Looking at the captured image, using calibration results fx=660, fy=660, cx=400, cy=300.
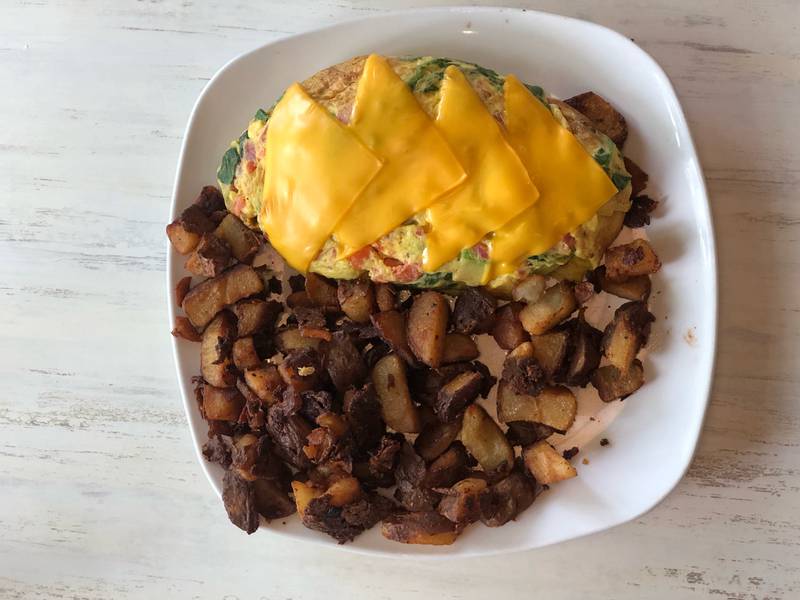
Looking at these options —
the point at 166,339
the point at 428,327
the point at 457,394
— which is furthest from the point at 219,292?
the point at 457,394

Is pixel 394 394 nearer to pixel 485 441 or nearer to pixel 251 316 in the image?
pixel 485 441

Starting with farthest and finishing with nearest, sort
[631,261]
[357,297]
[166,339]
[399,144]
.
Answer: [166,339] < [357,297] < [631,261] < [399,144]

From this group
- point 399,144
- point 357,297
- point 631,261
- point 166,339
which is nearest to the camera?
point 399,144

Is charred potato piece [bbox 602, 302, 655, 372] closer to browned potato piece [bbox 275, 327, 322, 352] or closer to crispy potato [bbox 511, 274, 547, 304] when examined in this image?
crispy potato [bbox 511, 274, 547, 304]

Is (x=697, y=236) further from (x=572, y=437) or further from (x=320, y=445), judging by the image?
(x=320, y=445)

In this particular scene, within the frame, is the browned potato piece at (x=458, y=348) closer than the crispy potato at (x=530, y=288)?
No

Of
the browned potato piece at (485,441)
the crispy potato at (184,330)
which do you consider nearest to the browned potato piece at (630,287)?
the browned potato piece at (485,441)

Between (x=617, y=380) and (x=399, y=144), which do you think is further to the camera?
(x=617, y=380)

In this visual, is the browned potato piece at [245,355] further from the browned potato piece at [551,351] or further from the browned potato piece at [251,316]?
the browned potato piece at [551,351]
